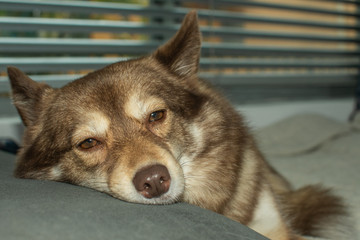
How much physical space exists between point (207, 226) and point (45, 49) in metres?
2.19

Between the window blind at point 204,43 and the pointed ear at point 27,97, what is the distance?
1147mm

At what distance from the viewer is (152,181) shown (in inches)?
40.5

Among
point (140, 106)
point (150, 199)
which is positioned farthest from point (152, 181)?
point (140, 106)

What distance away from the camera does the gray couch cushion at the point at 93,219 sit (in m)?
0.68

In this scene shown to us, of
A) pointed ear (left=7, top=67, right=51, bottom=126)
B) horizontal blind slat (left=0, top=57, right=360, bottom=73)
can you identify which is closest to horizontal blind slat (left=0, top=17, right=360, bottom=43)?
horizontal blind slat (left=0, top=57, right=360, bottom=73)

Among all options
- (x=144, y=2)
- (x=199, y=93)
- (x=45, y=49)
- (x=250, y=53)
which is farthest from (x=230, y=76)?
(x=199, y=93)

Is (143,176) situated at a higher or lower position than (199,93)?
lower

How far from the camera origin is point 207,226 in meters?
0.81

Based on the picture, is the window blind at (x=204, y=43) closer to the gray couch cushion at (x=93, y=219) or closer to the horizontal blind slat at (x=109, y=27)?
the horizontal blind slat at (x=109, y=27)

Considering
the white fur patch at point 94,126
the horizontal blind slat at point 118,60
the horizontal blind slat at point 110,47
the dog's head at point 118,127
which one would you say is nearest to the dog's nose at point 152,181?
the dog's head at point 118,127

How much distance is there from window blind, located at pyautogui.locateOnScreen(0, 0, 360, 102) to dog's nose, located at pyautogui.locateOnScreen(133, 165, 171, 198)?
4.51 ft

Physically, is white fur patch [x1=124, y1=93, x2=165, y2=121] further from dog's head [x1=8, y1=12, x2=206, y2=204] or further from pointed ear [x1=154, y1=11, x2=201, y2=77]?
pointed ear [x1=154, y1=11, x2=201, y2=77]

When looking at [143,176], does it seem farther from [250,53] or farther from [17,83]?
[250,53]

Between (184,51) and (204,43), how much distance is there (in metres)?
1.69
